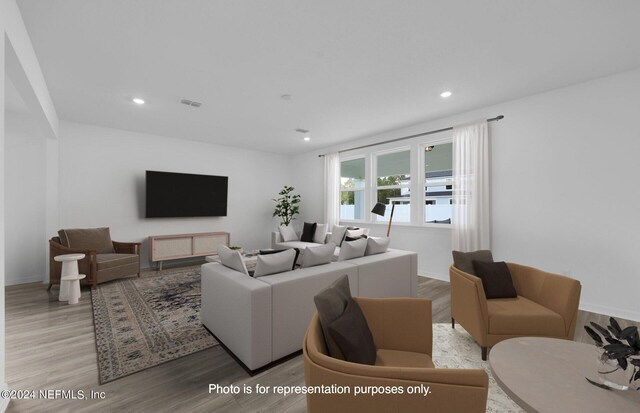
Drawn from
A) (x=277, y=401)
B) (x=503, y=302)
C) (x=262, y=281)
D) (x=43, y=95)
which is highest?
(x=43, y=95)

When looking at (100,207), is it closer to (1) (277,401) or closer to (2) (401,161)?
(1) (277,401)

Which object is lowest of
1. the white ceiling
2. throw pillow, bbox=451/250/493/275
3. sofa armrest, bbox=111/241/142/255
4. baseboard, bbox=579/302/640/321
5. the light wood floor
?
the light wood floor

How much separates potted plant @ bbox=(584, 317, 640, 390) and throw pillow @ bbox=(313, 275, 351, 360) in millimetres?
1030

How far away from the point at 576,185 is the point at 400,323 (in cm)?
329

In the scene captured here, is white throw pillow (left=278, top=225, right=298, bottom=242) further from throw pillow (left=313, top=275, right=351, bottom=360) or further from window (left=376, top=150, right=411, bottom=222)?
throw pillow (left=313, top=275, right=351, bottom=360)

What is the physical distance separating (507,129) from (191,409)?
480 cm

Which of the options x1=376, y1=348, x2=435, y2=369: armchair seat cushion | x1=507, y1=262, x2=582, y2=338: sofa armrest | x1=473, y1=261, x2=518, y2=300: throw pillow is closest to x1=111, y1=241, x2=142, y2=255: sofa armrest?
x1=376, y1=348, x2=435, y2=369: armchair seat cushion

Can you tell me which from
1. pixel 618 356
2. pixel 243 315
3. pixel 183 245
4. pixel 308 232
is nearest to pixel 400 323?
pixel 618 356

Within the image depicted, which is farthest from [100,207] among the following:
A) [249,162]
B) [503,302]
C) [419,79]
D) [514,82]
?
[514,82]

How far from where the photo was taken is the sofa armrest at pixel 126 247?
4708 millimetres

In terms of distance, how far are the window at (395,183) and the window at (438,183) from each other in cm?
37

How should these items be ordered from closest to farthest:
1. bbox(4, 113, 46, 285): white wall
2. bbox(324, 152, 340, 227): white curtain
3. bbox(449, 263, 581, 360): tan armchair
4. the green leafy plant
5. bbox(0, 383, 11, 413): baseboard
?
1. bbox(0, 383, 11, 413): baseboard
2. bbox(449, 263, 581, 360): tan armchair
3. bbox(4, 113, 46, 285): white wall
4. bbox(324, 152, 340, 227): white curtain
5. the green leafy plant

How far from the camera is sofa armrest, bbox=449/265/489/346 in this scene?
2199 mm

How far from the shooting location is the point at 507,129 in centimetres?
395
